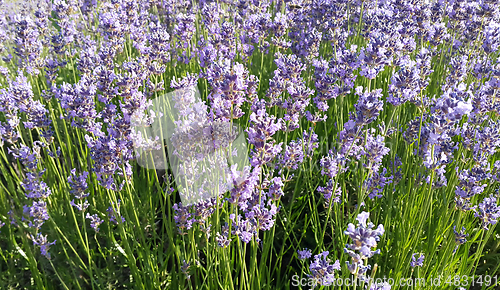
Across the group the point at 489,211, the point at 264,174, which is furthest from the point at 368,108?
the point at 489,211

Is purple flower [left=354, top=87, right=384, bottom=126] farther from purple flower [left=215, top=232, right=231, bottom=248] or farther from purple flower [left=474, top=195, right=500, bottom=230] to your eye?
purple flower [left=215, top=232, right=231, bottom=248]

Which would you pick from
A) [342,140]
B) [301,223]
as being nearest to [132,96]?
[342,140]

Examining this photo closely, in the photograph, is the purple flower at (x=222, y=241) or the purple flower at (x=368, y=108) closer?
the purple flower at (x=222, y=241)

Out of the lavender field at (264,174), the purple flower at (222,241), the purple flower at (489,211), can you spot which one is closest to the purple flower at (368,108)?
the lavender field at (264,174)

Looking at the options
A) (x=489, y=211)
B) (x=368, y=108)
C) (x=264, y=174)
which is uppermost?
(x=368, y=108)

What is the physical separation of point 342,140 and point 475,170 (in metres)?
0.74

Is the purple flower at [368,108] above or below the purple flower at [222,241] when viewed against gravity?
above

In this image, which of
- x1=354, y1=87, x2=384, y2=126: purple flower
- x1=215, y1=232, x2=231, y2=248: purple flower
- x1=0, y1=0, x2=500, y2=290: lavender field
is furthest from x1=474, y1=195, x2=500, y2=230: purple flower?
x1=215, y1=232, x2=231, y2=248: purple flower

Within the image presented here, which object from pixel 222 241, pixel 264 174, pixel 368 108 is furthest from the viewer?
pixel 264 174

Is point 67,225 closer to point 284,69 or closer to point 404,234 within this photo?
point 284,69

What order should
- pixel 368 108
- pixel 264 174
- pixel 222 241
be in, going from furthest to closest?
pixel 264 174
pixel 368 108
pixel 222 241

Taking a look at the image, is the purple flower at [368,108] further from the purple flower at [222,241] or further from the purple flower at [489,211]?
the purple flower at [222,241]

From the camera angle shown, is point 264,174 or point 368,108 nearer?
point 368,108

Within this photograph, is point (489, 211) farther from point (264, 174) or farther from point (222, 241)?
point (222, 241)
